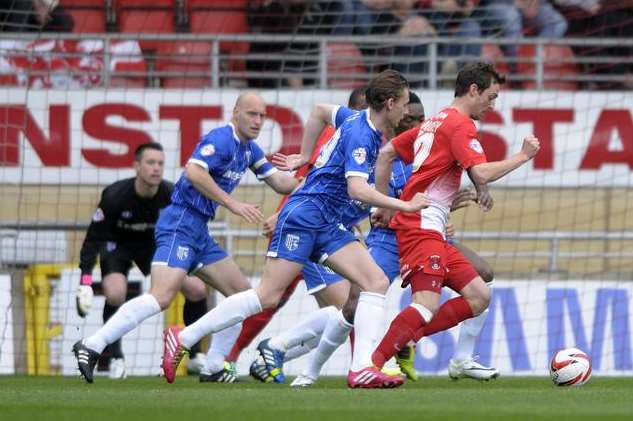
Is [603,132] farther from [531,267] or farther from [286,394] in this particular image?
[286,394]

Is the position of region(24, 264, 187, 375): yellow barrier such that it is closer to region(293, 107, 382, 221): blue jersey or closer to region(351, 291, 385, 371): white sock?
region(293, 107, 382, 221): blue jersey

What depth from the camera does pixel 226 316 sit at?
9.74 metres

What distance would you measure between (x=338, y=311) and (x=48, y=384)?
232 cm

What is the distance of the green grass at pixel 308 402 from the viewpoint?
720cm

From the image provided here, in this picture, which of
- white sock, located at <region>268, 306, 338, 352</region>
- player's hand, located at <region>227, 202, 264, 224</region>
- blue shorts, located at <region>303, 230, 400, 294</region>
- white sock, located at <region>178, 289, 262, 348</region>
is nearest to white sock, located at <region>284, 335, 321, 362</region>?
white sock, located at <region>268, 306, 338, 352</region>

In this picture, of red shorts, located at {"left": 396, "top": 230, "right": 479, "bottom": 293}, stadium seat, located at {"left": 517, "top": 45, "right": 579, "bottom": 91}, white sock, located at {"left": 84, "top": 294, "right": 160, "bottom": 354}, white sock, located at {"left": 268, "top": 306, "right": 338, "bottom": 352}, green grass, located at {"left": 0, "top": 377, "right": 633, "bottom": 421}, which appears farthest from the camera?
stadium seat, located at {"left": 517, "top": 45, "right": 579, "bottom": 91}

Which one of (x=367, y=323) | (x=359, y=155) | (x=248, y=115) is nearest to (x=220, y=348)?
(x=248, y=115)

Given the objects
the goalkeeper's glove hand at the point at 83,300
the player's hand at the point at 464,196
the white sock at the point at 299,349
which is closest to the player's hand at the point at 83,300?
the goalkeeper's glove hand at the point at 83,300

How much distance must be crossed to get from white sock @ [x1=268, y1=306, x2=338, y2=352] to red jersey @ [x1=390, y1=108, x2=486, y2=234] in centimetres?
119

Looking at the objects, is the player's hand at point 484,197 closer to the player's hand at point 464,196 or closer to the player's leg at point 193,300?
the player's hand at point 464,196

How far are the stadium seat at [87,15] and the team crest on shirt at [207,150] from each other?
A: 6.98 meters

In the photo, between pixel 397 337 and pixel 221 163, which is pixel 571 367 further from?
pixel 221 163

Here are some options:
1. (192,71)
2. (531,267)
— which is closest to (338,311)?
(531,267)

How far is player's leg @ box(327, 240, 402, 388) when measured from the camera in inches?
360
